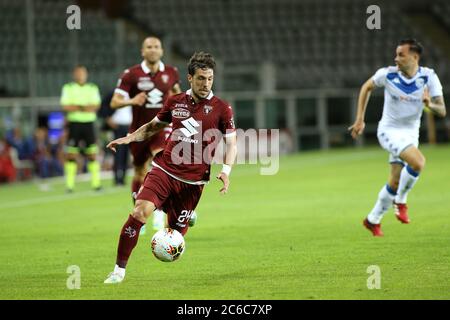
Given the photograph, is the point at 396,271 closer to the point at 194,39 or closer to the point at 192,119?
the point at 192,119

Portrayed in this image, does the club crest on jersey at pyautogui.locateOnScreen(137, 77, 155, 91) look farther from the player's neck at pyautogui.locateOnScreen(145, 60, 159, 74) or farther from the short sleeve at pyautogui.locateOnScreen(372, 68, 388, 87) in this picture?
the short sleeve at pyautogui.locateOnScreen(372, 68, 388, 87)

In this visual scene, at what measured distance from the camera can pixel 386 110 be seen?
12516mm

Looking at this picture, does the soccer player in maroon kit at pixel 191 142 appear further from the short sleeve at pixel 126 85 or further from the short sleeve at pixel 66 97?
the short sleeve at pixel 66 97

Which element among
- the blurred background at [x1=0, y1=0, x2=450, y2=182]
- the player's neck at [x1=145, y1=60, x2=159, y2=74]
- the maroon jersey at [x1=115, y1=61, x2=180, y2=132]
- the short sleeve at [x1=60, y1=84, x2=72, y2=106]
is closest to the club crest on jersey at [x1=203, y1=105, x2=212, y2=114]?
the maroon jersey at [x1=115, y1=61, x2=180, y2=132]

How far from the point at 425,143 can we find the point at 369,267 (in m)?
26.0

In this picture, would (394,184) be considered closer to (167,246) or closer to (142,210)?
(167,246)

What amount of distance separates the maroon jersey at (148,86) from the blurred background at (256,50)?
48.4 ft

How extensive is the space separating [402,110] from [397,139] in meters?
0.40

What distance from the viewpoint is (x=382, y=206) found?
12.0 metres

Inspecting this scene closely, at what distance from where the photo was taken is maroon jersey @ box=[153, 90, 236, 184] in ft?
29.9

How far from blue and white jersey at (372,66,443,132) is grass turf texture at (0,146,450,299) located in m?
1.38

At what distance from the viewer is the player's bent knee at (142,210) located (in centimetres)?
874
